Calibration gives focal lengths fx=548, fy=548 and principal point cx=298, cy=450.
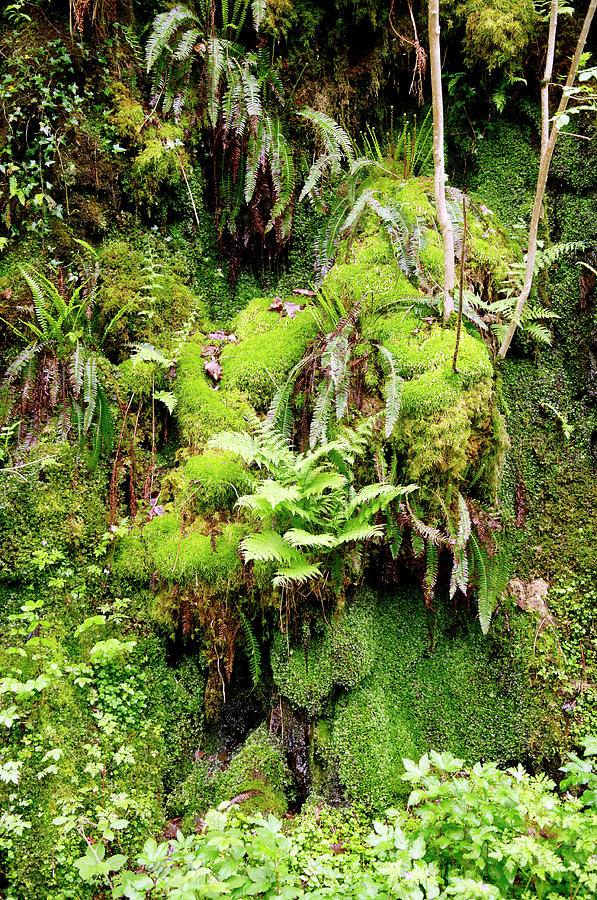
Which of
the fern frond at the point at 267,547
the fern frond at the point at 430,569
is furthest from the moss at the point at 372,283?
the fern frond at the point at 267,547

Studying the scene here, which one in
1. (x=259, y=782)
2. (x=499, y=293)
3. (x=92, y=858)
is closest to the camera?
(x=92, y=858)

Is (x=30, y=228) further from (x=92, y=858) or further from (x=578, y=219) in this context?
(x=578, y=219)

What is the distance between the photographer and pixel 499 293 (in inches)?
199

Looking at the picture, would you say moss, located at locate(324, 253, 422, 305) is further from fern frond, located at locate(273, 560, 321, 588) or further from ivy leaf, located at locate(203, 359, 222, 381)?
fern frond, located at locate(273, 560, 321, 588)

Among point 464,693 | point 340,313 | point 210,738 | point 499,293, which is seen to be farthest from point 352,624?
point 499,293

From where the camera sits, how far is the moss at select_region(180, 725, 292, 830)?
3.67 meters

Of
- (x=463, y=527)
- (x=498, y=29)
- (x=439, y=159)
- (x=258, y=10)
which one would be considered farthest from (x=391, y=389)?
(x=498, y=29)

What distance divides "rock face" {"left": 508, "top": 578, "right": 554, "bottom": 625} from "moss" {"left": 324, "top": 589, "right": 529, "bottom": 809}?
19.9 inches

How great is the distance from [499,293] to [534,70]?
2628 millimetres

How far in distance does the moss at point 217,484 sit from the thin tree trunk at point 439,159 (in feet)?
6.78

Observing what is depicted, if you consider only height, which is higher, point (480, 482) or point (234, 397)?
point (234, 397)

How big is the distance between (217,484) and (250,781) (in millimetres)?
2068

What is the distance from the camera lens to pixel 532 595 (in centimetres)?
471

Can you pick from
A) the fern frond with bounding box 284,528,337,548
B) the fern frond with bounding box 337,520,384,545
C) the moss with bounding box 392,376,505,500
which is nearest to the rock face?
the moss with bounding box 392,376,505,500
